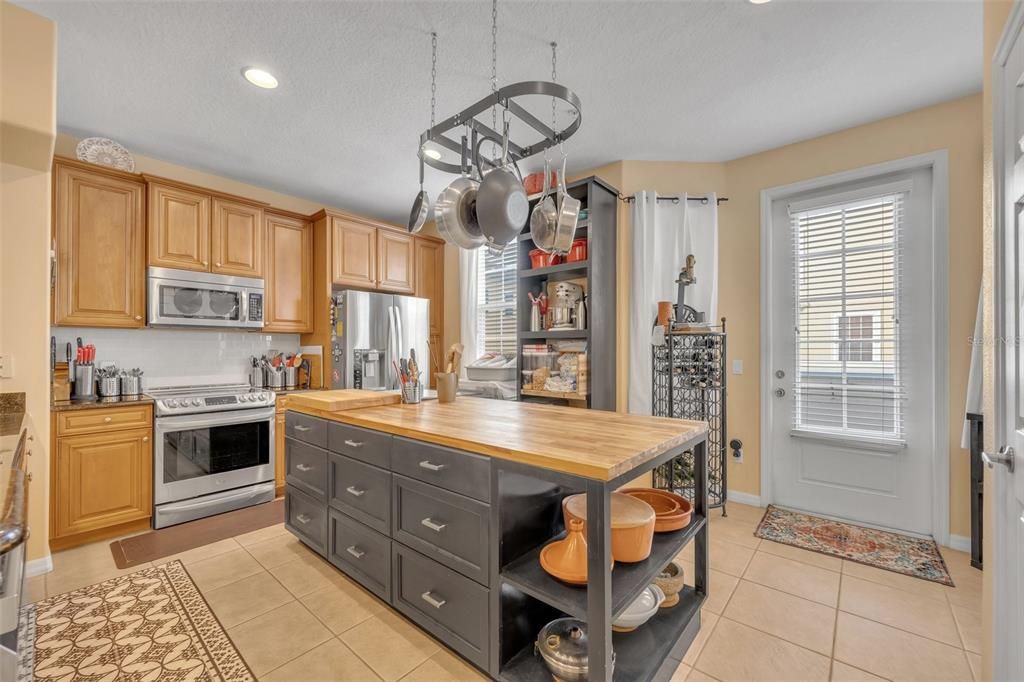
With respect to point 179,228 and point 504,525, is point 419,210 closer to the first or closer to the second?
point 504,525

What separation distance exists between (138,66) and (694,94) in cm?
310

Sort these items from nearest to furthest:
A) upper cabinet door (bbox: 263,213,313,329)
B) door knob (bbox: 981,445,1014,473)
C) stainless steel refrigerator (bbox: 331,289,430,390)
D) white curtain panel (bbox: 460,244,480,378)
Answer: door knob (bbox: 981,445,1014,473) → upper cabinet door (bbox: 263,213,313,329) → stainless steel refrigerator (bbox: 331,289,430,390) → white curtain panel (bbox: 460,244,480,378)

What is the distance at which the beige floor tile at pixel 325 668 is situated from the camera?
1.61m

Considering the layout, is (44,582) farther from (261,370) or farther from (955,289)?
A: (955,289)

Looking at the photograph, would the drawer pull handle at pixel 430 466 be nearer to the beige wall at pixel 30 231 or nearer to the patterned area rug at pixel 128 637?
the patterned area rug at pixel 128 637

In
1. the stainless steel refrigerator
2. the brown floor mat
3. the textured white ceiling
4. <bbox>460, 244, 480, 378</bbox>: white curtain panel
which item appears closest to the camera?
the textured white ceiling

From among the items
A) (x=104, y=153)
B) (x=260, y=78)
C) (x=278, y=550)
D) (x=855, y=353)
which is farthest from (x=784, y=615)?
(x=104, y=153)

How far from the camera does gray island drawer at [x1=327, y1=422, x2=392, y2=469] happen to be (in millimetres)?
1866

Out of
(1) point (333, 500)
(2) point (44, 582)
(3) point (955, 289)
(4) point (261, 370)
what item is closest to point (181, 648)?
(1) point (333, 500)

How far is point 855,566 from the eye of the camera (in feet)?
8.00

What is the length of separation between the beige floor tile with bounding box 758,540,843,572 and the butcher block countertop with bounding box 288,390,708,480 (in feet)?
4.71

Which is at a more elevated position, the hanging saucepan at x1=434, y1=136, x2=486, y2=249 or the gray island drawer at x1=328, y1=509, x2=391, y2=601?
the hanging saucepan at x1=434, y1=136, x2=486, y2=249

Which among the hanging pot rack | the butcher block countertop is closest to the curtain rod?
the hanging pot rack

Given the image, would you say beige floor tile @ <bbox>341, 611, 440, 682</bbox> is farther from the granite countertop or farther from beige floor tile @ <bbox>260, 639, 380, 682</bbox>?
the granite countertop
